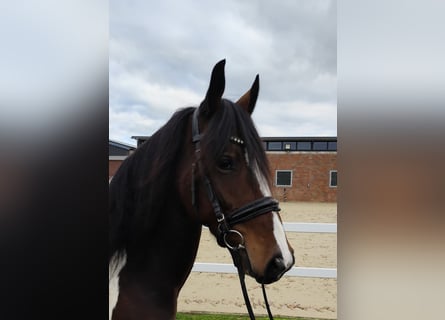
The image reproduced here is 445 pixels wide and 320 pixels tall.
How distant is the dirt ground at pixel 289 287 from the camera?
1.52m

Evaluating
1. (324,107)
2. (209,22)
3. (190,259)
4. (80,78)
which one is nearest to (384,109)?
(324,107)

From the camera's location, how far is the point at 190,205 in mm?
1070

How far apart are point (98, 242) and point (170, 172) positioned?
0.67 m

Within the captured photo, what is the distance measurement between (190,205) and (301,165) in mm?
613

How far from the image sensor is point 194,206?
1.06 meters

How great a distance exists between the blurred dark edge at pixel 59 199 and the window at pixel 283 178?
819 mm

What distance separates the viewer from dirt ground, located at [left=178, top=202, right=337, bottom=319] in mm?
1522

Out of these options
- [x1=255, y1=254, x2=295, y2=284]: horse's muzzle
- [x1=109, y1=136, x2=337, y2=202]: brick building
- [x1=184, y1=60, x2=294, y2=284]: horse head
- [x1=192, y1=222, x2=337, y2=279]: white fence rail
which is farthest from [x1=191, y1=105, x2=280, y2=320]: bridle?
[x1=192, y1=222, x2=337, y2=279]: white fence rail

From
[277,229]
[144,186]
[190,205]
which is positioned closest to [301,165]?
[277,229]

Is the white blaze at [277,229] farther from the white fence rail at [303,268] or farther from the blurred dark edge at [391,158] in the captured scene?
the white fence rail at [303,268]

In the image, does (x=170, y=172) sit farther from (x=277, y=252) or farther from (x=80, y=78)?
(x=80, y=78)

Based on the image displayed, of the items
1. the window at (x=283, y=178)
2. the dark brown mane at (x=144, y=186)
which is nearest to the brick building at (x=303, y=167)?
the window at (x=283, y=178)

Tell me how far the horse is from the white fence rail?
0.42 m

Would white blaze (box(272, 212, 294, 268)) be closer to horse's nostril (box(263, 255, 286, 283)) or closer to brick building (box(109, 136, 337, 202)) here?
horse's nostril (box(263, 255, 286, 283))
